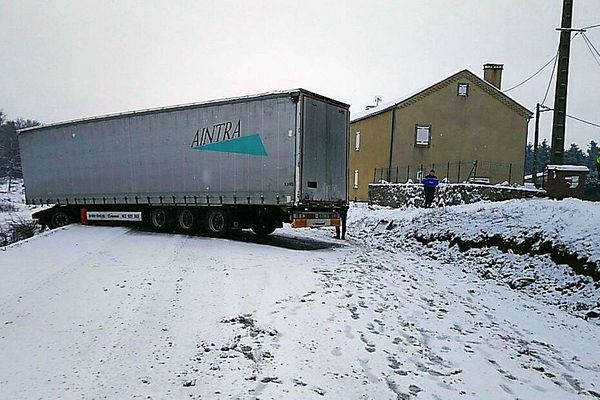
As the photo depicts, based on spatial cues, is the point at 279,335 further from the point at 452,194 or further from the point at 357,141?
the point at 357,141

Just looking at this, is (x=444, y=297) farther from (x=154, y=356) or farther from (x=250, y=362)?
(x=154, y=356)

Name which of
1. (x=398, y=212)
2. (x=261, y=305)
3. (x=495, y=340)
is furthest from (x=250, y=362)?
(x=398, y=212)

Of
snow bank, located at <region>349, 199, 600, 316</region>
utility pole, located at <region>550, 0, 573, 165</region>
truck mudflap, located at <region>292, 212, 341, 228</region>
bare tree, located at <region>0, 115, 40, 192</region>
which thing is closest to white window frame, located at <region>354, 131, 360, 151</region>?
utility pole, located at <region>550, 0, 573, 165</region>

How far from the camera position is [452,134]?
32.2 meters

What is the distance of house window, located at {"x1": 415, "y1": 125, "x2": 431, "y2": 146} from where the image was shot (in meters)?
31.7

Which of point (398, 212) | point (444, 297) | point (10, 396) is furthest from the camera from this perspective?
point (398, 212)

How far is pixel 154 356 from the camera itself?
434cm

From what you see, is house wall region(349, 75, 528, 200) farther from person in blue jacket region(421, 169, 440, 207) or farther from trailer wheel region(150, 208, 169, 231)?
trailer wheel region(150, 208, 169, 231)

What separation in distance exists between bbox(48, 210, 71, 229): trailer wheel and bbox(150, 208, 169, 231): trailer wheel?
5228 millimetres

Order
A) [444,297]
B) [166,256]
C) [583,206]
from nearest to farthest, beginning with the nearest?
[444,297] → [583,206] → [166,256]

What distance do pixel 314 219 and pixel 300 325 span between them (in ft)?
21.8

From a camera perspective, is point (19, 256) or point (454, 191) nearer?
point (19, 256)

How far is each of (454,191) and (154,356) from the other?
1457 cm

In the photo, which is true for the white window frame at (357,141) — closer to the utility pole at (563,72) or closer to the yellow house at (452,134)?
the yellow house at (452,134)
